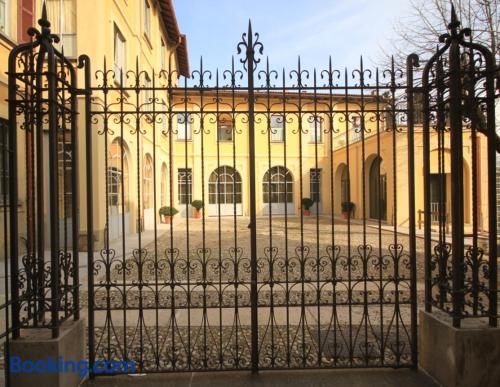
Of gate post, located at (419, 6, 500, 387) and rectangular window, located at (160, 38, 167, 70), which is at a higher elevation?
rectangular window, located at (160, 38, 167, 70)

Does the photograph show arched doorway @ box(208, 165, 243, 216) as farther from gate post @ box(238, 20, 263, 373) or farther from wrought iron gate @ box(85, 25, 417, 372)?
gate post @ box(238, 20, 263, 373)

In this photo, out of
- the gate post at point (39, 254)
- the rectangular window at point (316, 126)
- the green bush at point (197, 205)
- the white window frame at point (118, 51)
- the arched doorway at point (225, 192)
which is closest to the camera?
the gate post at point (39, 254)

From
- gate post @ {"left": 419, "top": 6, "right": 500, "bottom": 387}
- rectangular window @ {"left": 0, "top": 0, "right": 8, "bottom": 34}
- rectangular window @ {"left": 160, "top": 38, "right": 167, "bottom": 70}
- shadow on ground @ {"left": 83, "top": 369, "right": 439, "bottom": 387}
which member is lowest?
shadow on ground @ {"left": 83, "top": 369, "right": 439, "bottom": 387}

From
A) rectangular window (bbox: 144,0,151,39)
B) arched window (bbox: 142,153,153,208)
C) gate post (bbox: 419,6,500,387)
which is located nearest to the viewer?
gate post (bbox: 419,6,500,387)

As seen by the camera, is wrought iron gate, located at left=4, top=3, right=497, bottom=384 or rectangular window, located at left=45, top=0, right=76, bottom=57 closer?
wrought iron gate, located at left=4, top=3, right=497, bottom=384

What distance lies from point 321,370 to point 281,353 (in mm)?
529

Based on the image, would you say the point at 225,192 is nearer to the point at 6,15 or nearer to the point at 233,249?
the point at 6,15

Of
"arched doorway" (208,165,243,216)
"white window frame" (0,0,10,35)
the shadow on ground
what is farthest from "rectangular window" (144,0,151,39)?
the shadow on ground

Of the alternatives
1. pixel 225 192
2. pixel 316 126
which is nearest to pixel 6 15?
pixel 316 126

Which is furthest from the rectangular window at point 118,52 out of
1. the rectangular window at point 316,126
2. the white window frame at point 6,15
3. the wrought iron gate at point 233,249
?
the wrought iron gate at point 233,249

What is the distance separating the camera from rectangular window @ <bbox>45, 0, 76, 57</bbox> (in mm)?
9289

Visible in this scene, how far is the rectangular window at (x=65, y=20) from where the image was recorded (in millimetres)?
9289

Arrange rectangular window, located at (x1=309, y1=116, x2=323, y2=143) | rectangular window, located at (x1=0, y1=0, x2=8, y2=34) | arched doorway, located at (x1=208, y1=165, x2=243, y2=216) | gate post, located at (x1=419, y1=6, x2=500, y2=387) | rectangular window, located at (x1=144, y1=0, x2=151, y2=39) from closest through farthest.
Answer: gate post, located at (x1=419, y1=6, x2=500, y2=387) < rectangular window, located at (x1=309, y1=116, x2=323, y2=143) < rectangular window, located at (x1=0, y1=0, x2=8, y2=34) < rectangular window, located at (x1=144, y1=0, x2=151, y2=39) < arched doorway, located at (x1=208, y1=165, x2=243, y2=216)

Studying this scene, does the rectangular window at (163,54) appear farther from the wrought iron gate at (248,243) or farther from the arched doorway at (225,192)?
the arched doorway at (225,192)
